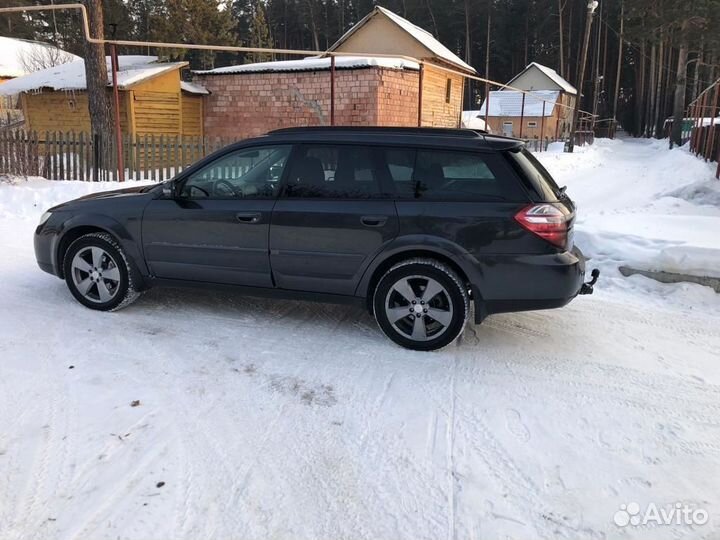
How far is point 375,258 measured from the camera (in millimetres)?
4391

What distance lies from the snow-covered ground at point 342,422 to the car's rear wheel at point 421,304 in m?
0.18

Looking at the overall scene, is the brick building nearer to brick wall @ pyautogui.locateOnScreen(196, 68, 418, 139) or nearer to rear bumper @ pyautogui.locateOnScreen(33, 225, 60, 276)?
brick wall @ pyautogui.locateOnScreen(196, 68, 418, 139)

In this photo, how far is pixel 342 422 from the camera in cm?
338

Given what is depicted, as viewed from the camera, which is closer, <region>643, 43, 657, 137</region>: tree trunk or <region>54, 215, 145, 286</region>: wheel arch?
<region>54, 215, 145, 286</region>: wheel arch

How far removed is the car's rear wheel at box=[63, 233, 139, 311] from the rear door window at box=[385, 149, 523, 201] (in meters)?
2.57

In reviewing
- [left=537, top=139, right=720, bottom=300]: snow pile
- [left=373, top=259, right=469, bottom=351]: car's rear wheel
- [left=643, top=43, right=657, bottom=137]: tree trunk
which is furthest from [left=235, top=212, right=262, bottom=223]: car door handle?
[left=643, top=43, right=657, bottom=137]: tree trunk

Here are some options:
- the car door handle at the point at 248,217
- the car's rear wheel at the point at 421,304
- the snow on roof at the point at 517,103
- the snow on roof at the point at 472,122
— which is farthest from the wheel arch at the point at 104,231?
the snow on roof at the point at 517,103

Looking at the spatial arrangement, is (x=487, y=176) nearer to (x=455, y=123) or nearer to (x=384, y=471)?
(x=384, y=471)

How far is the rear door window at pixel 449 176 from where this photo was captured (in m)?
4.21

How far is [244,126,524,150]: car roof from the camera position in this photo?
4.34 meters

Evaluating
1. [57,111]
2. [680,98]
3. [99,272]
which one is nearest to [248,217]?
[99,272]

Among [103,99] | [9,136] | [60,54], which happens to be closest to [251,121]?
[103,99]

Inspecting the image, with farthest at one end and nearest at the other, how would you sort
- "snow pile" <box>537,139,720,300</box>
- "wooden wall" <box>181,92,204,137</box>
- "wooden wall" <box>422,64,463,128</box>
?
"wooden wall" <box>422,64,463,128</box> → "wooden wall" <box>181,92,204,137</box> → "snow pile" <box>537,139,720,300</box>

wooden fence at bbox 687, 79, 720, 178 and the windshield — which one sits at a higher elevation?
wooden fence at bbox 687, 79, 720, 178
